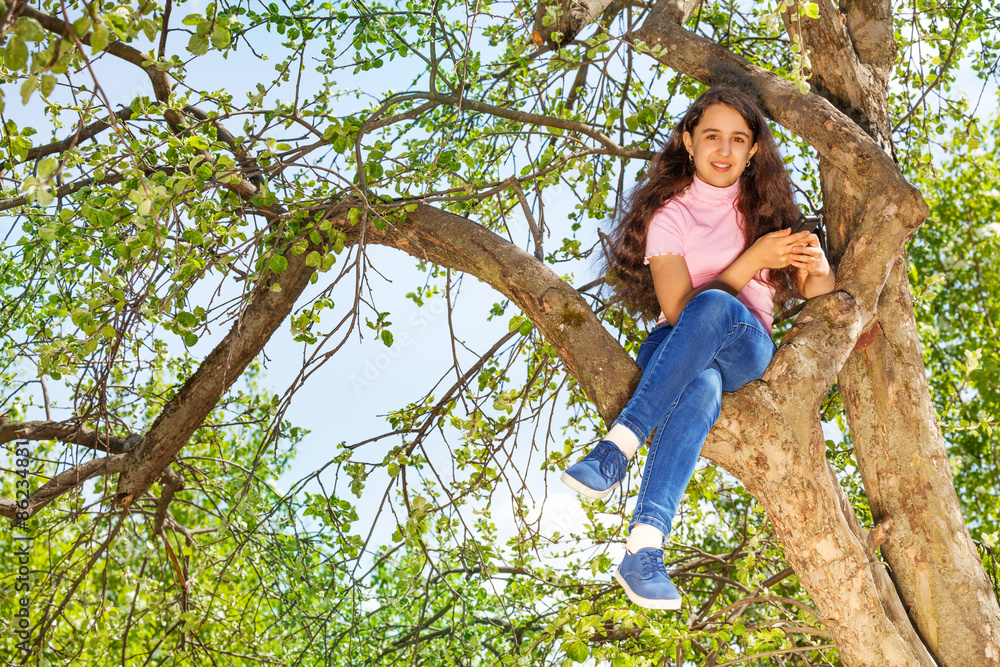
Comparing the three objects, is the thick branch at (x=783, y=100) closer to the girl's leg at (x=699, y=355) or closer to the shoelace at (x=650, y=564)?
the girl's leg at (x=699, y=355)

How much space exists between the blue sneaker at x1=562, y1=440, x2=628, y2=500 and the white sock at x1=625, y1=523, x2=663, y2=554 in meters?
0.13

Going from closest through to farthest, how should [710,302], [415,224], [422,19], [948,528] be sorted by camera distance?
[710,302], [948,528], [415,224], [422,19]

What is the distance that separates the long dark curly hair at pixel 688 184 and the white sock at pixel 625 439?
791 millimetres

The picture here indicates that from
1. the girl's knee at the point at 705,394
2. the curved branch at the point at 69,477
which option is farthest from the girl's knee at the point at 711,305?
the curved branch at the point at 69,477

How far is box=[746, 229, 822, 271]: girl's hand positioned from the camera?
8.19 ft

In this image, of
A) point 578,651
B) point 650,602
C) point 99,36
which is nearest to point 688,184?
point 650,602

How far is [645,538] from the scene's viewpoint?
2.08 meters

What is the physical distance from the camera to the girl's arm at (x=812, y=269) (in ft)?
8.38

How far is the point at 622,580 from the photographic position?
6.85 ft

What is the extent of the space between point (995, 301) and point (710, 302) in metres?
5.65

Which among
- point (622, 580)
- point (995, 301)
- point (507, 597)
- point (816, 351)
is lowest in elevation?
point (622, 580)

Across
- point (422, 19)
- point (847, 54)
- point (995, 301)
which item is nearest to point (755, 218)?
point (847, 54)

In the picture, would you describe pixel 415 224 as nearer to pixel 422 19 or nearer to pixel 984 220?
pixel 422 19

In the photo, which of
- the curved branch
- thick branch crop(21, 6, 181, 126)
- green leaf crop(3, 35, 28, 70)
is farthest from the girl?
the curved branch
